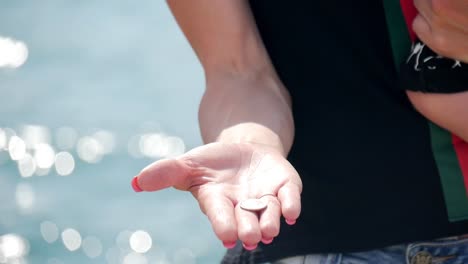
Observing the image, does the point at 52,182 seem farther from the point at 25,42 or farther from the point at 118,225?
the point at 25,42

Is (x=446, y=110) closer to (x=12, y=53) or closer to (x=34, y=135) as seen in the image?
(x=34, y=135)

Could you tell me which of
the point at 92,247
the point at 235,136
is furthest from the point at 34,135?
the point at 235,136

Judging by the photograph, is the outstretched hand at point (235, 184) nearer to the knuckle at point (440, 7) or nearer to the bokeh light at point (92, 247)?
the knuckle at point (440, 7)

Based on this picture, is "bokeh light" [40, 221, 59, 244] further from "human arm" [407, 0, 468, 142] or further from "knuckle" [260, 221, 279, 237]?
"knuckle" [260, 221, 279, 237]

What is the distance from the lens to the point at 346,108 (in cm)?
113

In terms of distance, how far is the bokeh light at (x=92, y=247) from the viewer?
12.1 ft

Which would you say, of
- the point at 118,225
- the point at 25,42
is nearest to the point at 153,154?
the point at 118,225

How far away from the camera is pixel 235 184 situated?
3.28 ft

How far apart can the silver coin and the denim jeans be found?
0.21 meters

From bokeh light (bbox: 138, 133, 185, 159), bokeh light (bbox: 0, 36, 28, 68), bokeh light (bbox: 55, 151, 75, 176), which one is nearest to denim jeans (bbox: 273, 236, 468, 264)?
bokeh light (bbox: 138, 133, 185, 159)

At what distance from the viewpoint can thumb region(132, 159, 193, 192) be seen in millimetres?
922

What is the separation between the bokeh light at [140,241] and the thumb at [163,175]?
2.78 m

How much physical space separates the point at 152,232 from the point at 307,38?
272 centimetres

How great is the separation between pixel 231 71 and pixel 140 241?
262 centimetres
